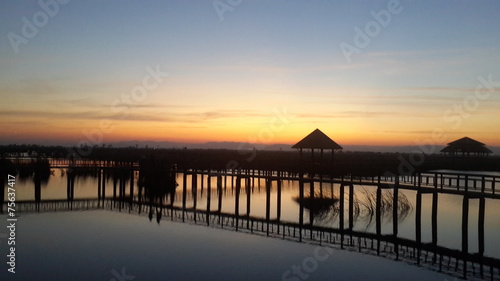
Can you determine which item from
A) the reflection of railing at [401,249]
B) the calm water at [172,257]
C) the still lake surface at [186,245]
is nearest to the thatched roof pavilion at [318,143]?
the still lake surface at [186,245]

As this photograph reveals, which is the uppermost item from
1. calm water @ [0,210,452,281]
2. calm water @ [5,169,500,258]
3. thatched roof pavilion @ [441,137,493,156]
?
thatched roof pavilion @ [441,137,493,156]

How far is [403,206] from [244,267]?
735 inches

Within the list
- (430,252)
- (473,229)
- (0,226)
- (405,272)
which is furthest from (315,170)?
(0,226)

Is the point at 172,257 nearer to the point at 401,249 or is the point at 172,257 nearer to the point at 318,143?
the point at 401,249

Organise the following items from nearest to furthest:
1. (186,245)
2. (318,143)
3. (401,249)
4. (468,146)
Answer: (401,249)
(186,245)
(318,143)
(468,146)

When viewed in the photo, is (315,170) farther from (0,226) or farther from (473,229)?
(0,226)

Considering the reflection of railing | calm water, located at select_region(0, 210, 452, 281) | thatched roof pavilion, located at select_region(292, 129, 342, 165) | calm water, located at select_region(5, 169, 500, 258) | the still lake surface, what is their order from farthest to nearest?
1. thatched roof pavilion, located at select_region(292, 129, 342, 165)
2. calm water, located at select_region(5, 169, 500, 258)
3. the still lake surface
4. calm water, located at select_region(0, 210, 452, 281)
5. the reflection of railing

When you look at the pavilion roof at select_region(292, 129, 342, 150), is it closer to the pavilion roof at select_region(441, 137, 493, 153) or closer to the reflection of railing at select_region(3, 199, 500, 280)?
the reflection of railing at select_region(3, 199, 500, 280)

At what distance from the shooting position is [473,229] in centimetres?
2912

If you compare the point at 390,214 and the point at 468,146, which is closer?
the point at 390,214

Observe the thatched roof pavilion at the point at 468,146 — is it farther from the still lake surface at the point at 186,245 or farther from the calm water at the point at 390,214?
the still lake surface at the point at 186,245

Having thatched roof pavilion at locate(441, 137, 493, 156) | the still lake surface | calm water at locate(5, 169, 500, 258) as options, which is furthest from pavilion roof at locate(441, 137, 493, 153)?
the still lake surface

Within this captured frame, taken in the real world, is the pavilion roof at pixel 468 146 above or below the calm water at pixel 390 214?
above

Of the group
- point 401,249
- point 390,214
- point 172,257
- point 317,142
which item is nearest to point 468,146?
point 317,142
